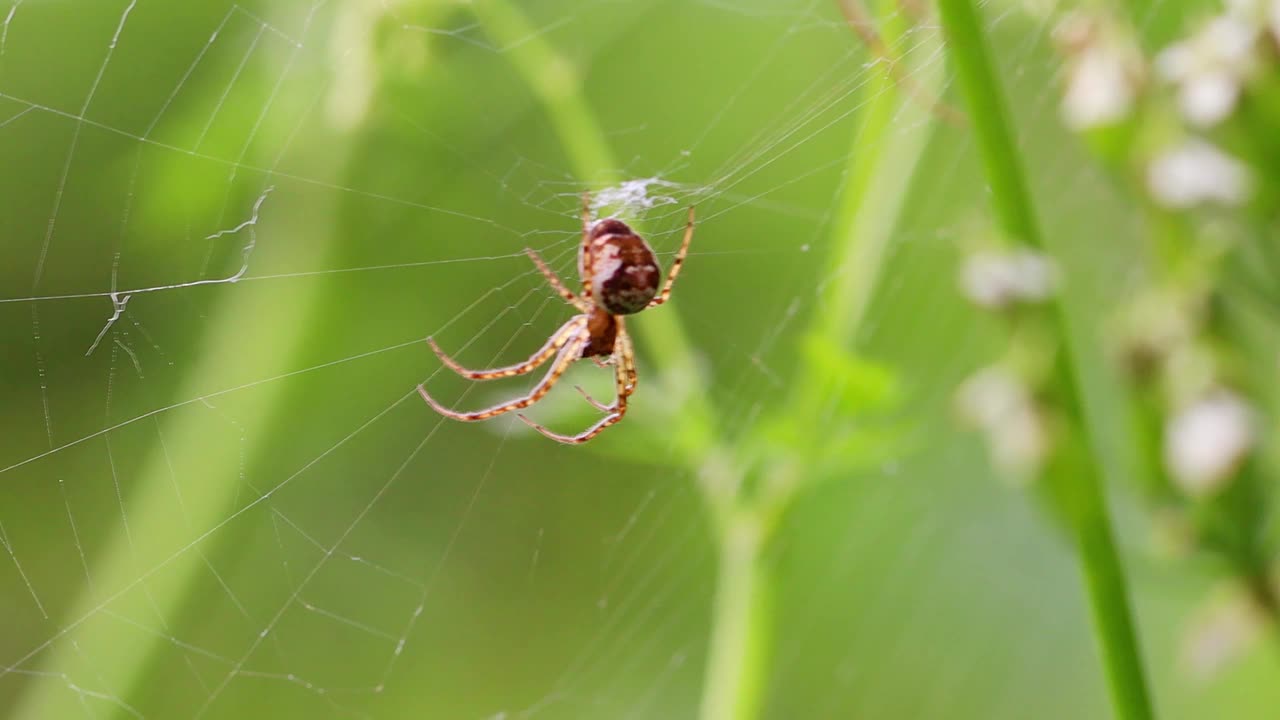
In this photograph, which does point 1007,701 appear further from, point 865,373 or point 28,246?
point 28,246

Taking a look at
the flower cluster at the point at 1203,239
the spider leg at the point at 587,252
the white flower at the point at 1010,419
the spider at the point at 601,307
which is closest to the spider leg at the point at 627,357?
the spider at the point at 601,307

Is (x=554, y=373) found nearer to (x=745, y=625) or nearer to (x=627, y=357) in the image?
(x=627, y=357)

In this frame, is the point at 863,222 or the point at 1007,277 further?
the point at 863,222

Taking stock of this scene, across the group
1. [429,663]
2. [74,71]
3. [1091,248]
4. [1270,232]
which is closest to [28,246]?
[74,71]

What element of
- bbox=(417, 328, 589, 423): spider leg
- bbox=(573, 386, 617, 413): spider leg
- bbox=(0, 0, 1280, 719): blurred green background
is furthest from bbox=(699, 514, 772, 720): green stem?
bbox=(417, 328, 589, 423): spider leg

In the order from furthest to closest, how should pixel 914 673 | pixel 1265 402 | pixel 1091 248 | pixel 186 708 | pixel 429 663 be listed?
pixel 914 673
pixel 1091 248
pixel 429 663
pixel 186 708
pixel 1265 402

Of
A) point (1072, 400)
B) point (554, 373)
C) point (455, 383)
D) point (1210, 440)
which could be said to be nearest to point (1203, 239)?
point (1210, 440)

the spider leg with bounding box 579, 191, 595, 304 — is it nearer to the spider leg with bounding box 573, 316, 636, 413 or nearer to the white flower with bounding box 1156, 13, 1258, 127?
the spider leg with bounding box 573, 316, 636, 413
